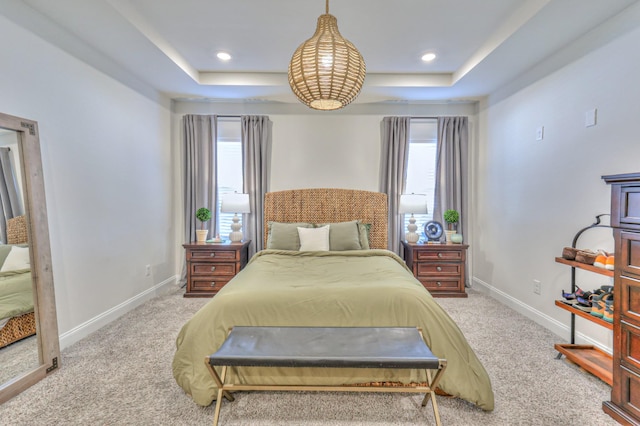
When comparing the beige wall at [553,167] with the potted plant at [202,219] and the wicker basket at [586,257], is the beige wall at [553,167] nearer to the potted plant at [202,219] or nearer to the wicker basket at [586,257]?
the wicker basket at [586,257]

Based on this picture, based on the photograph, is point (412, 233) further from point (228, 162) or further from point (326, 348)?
point (228, 162)

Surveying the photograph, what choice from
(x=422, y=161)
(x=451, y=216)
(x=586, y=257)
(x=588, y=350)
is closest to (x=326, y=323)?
(x=586, y=257)

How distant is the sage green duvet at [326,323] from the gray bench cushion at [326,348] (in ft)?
0.31

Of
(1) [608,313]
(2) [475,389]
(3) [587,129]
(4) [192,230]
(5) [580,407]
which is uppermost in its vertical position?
(3) [587,129]

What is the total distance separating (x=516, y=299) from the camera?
3.30 metres

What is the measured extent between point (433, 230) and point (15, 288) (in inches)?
165

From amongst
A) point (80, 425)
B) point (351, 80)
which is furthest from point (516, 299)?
point (80, 425)

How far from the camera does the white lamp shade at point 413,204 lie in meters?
3.81

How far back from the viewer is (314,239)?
331 cm

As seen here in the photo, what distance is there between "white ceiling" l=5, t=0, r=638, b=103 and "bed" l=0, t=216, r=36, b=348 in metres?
1.59

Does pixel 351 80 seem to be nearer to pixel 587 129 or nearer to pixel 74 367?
pixel 587 129

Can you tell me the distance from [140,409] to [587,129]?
12.9ft

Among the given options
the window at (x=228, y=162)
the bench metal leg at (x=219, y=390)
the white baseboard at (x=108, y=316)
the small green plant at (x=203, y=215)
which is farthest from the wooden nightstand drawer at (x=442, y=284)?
the white baseboard at (x=108, y=316)

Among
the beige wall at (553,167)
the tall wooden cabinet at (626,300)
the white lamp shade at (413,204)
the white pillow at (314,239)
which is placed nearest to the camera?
the tall wooden cabinet at (626,300)
